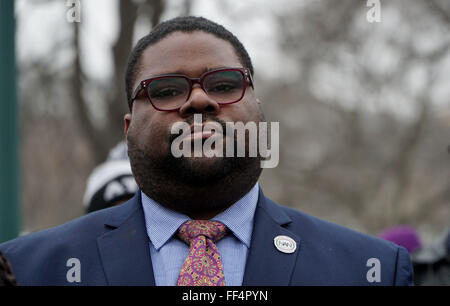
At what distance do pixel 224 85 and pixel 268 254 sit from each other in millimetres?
702

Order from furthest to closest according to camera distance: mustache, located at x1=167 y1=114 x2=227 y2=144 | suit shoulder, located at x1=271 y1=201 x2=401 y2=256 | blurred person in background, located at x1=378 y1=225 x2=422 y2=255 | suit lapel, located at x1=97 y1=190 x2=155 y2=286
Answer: blurred person in background, located at x1=378 y1=225 x2=422 y2=255 → suit shoulder, located at x1=271 y1=201 x2=401 y2=256 → mustache, located at x1=167 y1=114 x2=227 y2=144 → suit lapel, located at x1=97 y1=190 x2=155 y2=286

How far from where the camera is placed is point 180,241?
2467mm

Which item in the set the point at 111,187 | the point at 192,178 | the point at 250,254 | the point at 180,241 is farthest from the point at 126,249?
the point at 111,187

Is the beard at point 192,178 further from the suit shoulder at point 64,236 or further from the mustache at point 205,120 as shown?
the suit shoulder at point 64,236

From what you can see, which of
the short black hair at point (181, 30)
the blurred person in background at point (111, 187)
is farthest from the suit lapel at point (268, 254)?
the blurred person in background at point (111, 187)

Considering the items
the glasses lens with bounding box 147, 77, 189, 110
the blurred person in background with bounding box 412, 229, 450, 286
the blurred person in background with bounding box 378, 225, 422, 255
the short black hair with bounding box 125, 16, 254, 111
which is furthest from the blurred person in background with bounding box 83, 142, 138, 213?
the blurred person in background with bounding box 378, 225, 422, 255

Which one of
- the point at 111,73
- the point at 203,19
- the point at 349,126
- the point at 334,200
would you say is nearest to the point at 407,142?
the point at 349,126

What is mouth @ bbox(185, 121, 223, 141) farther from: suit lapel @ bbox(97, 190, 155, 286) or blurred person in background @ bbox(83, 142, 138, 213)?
blurred person in background @ bbox(83, 142, 138, 213)

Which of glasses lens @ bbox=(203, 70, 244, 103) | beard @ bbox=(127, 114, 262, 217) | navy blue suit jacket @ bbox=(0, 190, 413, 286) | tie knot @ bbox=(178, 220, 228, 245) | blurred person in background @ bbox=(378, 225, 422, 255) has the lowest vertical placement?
blurred person in background @ bbox=(378, 225, 422, 255)

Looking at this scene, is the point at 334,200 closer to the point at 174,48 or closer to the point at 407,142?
the point at 407,142

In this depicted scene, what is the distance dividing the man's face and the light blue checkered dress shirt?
0.42 feet

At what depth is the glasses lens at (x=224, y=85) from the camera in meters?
2.49

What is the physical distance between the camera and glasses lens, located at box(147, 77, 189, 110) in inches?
97.5

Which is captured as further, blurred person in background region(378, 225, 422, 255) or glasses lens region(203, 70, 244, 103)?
blurred person in background region(378, 225, 422, 255)
